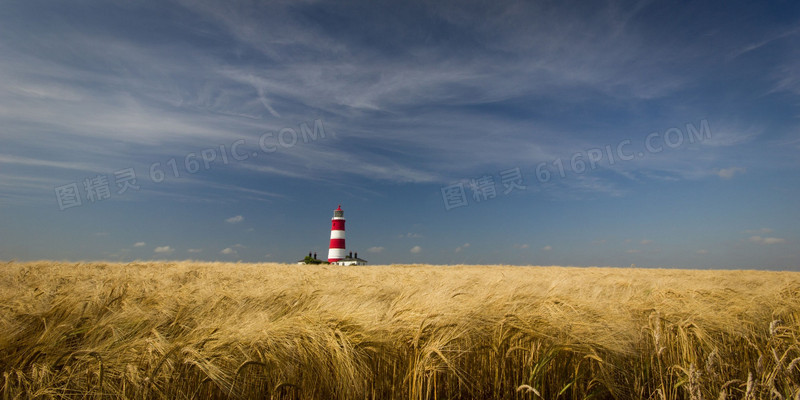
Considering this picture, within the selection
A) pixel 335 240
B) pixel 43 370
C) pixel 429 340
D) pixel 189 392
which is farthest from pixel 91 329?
pixel 335 240

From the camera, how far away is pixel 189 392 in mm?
2316

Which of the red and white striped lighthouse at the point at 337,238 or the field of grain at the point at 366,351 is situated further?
the red and white striped lighthouse at the point at 337,238

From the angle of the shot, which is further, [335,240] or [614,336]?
[335,240]

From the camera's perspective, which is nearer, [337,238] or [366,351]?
[366,351]

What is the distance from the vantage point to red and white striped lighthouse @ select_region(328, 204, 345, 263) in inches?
1345

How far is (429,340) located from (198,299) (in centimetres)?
258

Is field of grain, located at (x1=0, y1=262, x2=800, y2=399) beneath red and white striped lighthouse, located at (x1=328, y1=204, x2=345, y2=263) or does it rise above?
beneath

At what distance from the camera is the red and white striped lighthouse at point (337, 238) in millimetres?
34156

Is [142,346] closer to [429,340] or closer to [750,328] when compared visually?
[429,340]

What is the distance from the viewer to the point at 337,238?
34.8 m

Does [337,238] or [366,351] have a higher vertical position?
[337,238]

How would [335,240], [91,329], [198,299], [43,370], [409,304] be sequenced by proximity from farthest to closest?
[335,240] < [198,299] < [409,304] < [91,329] < [43,370]

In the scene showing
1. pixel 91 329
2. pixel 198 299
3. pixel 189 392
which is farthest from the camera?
pixel 198 299

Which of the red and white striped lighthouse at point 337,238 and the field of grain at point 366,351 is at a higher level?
the red and white striped lighthouse at point 337,238
